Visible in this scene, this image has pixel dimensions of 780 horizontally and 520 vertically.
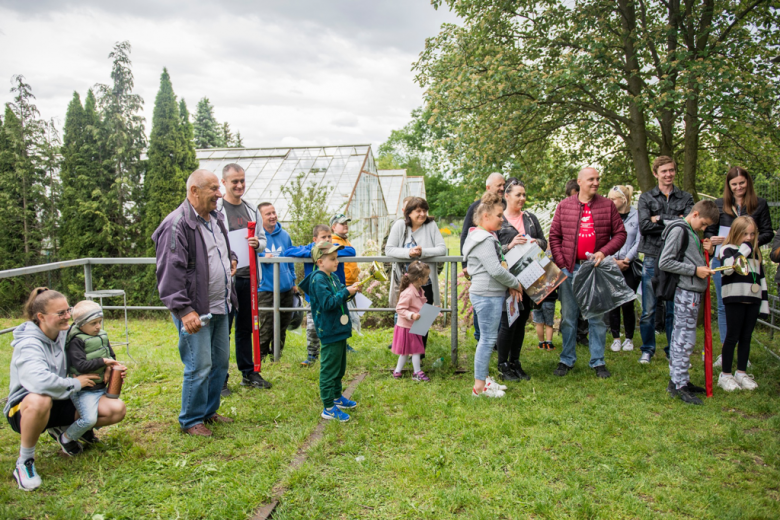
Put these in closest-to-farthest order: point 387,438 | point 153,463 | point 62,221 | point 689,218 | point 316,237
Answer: point 153,463 < point 387,438 < point 689,218 < point 316,237 < point 62,221

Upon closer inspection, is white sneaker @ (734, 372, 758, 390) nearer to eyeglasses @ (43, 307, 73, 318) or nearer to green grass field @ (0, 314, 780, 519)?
green grass field @ (0, 314, 780, 519)

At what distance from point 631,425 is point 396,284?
2.63 meters

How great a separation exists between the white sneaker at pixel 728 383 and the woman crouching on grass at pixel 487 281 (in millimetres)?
2003

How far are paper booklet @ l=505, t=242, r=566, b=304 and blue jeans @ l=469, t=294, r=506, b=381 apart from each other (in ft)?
1.27

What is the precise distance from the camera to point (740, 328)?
452cm

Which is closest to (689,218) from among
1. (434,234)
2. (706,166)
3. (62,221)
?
(434,234)

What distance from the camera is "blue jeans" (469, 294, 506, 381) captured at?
434 centimetres

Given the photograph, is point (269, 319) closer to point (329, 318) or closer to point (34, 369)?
point (329, 318)

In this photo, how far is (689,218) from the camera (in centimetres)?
438

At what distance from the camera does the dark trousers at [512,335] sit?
4762 millimetres

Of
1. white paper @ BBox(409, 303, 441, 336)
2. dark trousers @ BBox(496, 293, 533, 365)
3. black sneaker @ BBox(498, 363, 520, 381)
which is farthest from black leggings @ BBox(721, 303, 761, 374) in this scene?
white paper @ BBox(409, 303, 441, 336)

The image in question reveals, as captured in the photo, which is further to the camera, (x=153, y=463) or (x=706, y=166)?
(x=706, y=166)

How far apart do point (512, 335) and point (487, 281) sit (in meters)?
0.79

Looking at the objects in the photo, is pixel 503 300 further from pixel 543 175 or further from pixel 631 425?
pixel 543 175
